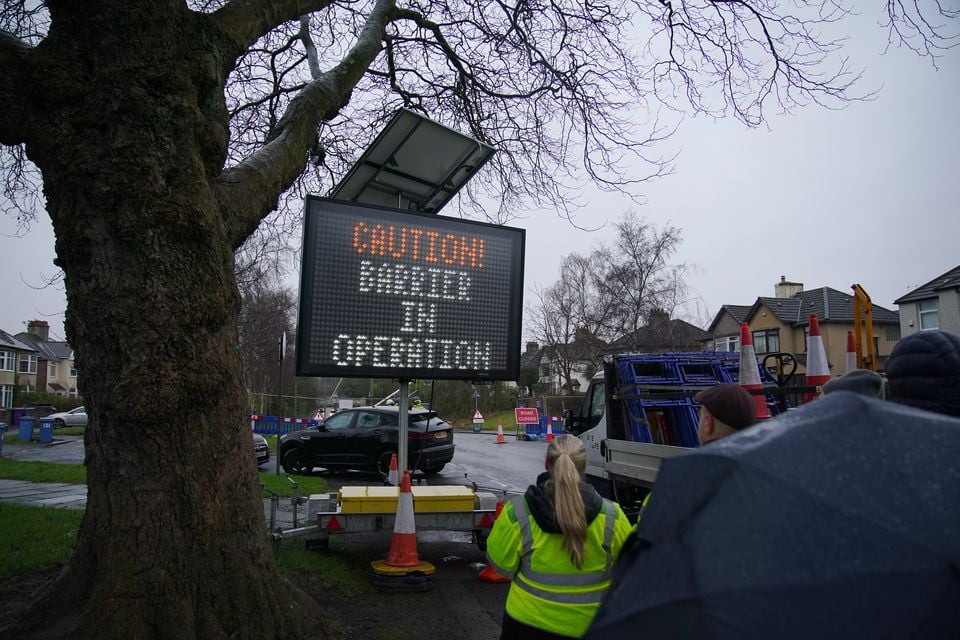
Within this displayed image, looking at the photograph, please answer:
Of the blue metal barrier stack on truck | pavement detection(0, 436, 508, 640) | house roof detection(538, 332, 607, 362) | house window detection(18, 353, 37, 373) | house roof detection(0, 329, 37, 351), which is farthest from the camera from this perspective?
house window detection(18, 353, 37, 373)

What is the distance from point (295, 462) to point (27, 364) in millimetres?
61030

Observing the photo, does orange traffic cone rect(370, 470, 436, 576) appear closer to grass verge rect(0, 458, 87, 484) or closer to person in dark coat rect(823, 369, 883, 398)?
person in dark coat rect(823, 369, 883, 398)

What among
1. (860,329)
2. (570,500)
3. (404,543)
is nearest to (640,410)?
(860,329)

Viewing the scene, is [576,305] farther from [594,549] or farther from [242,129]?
[594,549]

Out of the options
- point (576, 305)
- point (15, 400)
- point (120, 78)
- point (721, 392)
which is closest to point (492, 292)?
point (120, 78)

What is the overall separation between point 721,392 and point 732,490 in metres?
1.43

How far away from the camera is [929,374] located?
2047mm

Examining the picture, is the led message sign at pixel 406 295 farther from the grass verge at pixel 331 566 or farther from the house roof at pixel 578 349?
the house roof at pixel 578 349

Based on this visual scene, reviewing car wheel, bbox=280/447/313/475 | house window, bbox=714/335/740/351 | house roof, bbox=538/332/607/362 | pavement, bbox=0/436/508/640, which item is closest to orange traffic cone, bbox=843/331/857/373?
pavement, bbox=0/436/508/640

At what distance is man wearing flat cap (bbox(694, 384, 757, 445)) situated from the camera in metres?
2.25

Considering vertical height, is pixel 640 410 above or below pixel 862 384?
below

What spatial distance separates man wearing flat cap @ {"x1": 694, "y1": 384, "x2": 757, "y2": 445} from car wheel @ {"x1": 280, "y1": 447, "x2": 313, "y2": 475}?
13897mm

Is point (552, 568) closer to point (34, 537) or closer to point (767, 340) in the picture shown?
point (34, 537)

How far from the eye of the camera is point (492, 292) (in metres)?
6.42
